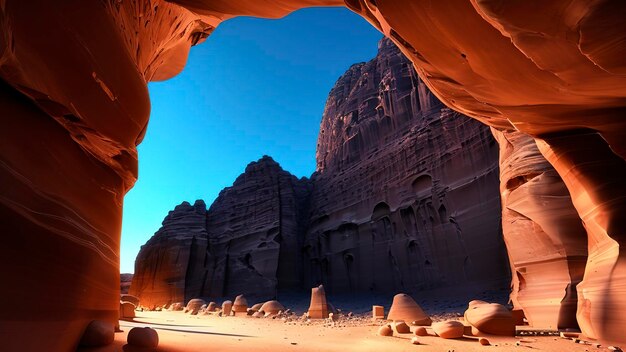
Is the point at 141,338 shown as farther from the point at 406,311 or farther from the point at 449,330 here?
the point at 406,311

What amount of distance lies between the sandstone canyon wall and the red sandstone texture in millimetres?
15198

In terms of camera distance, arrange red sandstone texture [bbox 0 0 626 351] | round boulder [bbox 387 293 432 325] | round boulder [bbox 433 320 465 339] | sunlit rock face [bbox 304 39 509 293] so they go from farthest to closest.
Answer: sunlit rock face [bbox 304 39 509 293] → round boulder [bbox 387 293 432 325] → round boulder [bbox 433 320 465 339] → red sandstone texture [bbox 0 0 626 351]

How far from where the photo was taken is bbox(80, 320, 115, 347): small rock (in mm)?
3616

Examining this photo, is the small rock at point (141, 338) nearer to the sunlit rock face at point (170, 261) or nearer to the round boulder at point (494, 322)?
the round boulder at point (494, 322)

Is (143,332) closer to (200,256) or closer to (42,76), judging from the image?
(42,76)

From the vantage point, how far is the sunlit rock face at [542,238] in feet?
31.5

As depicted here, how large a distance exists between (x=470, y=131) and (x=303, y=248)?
19.9 m

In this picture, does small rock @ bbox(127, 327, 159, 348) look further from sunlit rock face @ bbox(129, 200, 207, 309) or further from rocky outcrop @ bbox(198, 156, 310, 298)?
sunlit rock face @ bbox(129, 200, 207, 309)

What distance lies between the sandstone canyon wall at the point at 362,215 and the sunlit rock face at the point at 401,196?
0.09 m

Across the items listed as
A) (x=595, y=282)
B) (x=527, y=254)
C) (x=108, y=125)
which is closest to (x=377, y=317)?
(x=527, y=254)

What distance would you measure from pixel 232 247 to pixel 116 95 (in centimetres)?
3301

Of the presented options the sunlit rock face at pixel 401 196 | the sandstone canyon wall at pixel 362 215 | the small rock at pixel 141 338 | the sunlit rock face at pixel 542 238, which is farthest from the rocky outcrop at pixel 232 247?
the small rock at pixel 141 338

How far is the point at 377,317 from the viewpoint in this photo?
14.1 m

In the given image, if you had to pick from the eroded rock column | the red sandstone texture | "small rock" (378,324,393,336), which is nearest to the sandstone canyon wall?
the eroded rock column
